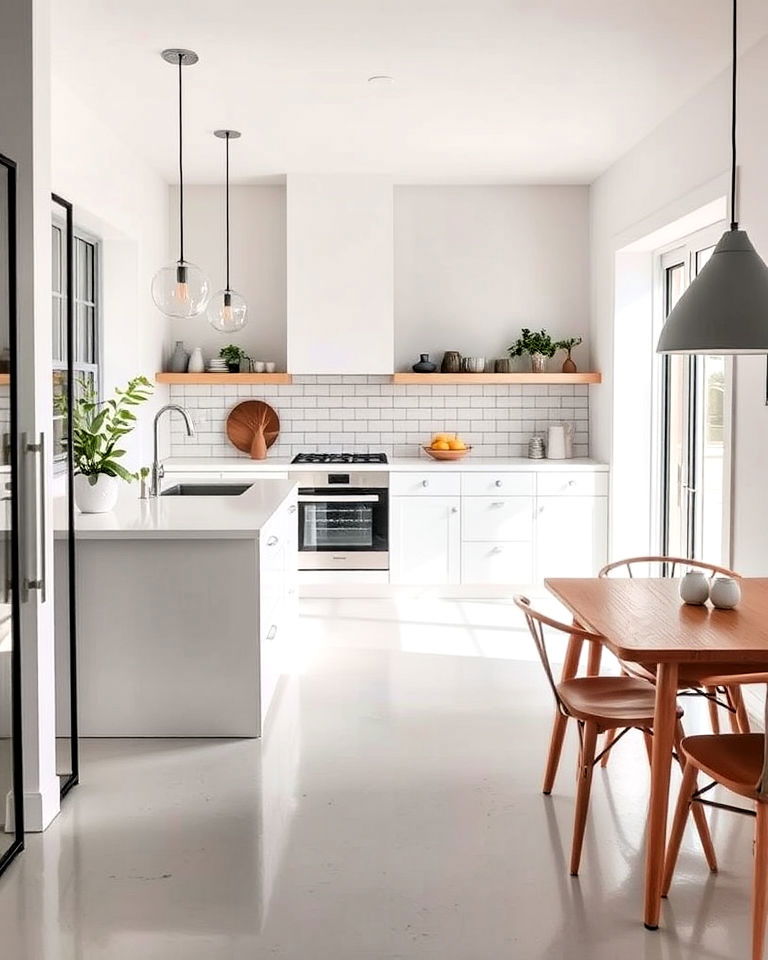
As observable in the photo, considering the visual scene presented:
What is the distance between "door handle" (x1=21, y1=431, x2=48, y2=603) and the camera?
3.12 m

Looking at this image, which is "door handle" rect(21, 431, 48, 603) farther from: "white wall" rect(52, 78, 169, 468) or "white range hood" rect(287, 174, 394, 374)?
"white range hood" rect(287, 174, 394, 374)

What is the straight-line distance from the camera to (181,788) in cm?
366

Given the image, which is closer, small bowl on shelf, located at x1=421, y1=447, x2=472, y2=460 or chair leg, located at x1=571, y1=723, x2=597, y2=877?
chair leg, located at x1=571, y1=723, x2=597, y2=877

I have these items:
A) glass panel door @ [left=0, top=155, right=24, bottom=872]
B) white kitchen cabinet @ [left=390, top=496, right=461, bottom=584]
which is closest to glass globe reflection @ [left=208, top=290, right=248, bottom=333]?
white kitchen cabinet @ [left=390, top=496, right=461, bottom=584]

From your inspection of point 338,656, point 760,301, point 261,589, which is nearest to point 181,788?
point 261,589

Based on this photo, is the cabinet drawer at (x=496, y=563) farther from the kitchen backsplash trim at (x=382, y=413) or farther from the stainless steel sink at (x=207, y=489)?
the stainless steel sink at (x=207, y=489)

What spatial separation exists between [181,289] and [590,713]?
104 inches

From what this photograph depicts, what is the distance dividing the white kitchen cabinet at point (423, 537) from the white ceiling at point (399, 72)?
222 cm

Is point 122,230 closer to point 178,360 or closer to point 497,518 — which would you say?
point 178,360

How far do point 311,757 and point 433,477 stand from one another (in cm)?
325

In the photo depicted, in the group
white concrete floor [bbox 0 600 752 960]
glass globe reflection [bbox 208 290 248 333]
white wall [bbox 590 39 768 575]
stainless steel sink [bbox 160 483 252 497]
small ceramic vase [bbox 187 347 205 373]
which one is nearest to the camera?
white concrete floor [bbox 0 600 752 960]

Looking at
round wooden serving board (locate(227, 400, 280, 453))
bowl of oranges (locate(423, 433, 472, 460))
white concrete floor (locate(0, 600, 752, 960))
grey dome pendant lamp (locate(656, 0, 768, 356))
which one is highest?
grey dome pendant lamp (locate(656, 0, 768, 356))

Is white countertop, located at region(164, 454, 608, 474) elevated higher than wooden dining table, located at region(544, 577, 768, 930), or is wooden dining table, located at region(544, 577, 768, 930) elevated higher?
white countertop, located at region(164, 454, 608, 474)

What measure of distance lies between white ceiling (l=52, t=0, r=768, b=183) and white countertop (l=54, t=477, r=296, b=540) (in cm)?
198
